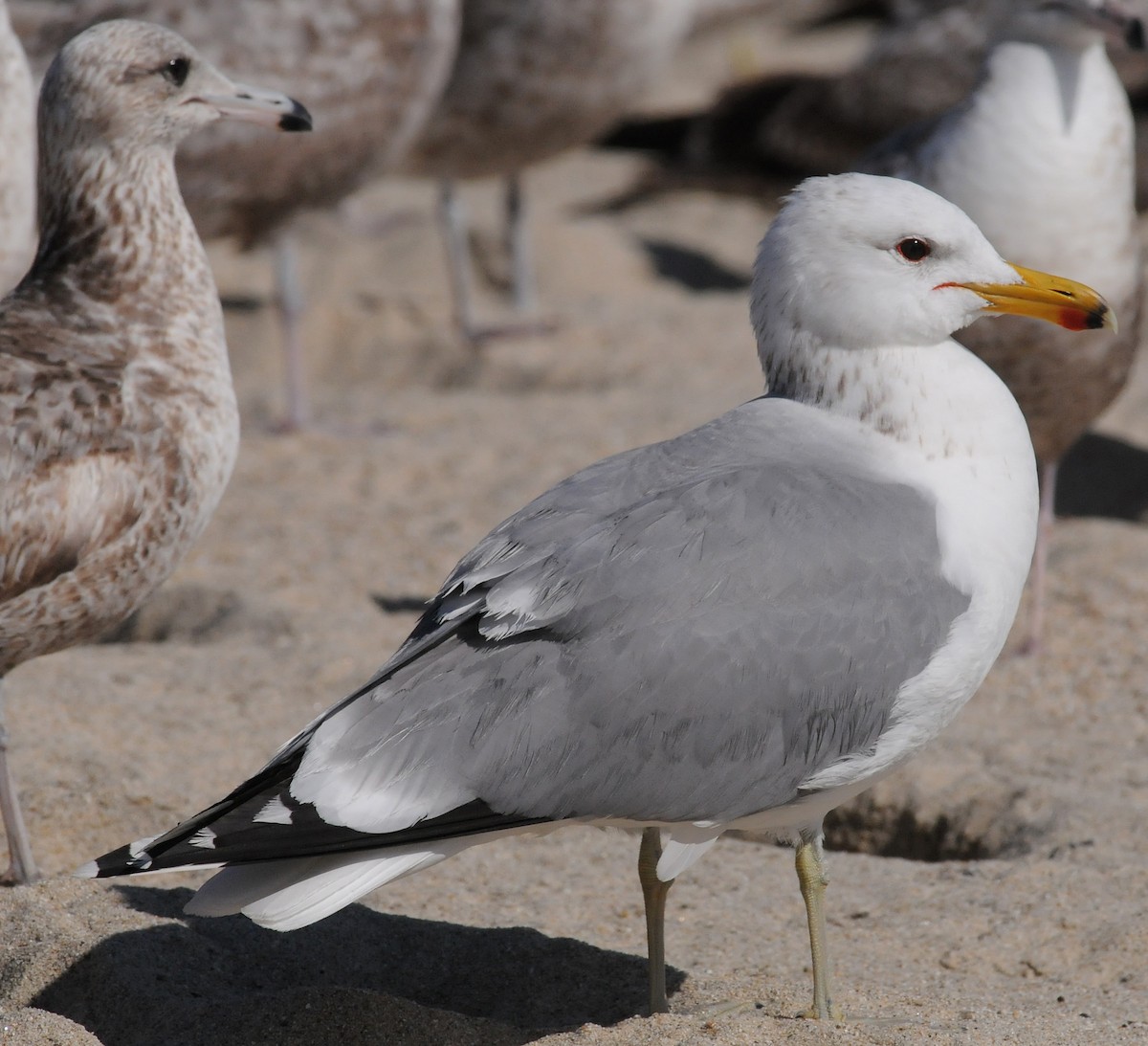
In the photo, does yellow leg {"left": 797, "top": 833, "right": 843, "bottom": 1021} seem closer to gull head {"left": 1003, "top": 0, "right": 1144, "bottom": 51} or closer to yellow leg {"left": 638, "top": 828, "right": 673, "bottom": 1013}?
yellow leg {"left": 638, "top": 828, "right": 673, "bottom": 1013}

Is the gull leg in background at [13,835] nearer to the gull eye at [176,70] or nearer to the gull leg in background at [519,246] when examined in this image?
the gull eye at [176,70]

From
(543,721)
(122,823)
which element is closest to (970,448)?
(543,721)

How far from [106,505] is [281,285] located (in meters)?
4.35

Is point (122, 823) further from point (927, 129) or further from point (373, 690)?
point (927, 129)

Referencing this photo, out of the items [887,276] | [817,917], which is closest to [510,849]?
[817,917]

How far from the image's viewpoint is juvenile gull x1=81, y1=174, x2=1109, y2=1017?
290cm

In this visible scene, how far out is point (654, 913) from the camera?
333 centimetres

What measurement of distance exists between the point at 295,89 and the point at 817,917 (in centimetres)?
499

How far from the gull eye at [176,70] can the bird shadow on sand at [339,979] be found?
2010 mm

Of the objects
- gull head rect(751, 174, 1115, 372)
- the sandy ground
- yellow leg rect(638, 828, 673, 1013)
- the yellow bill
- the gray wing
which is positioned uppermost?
gull head rect(751, 174, 1115, 372)

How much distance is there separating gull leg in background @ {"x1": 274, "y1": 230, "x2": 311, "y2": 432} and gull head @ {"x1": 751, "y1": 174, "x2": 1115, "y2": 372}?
4275mm

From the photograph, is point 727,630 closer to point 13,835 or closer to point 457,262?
point 13,835

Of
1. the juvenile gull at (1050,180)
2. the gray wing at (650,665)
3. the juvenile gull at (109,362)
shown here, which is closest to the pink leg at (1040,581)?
the juvenile gull at (1050,180)

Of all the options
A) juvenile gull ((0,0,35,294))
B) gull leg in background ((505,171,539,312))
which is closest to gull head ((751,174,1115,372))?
juvenile gull ((0,0,35,294))
